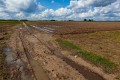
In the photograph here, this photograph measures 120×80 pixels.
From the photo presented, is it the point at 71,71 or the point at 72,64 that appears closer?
the point at 71,71

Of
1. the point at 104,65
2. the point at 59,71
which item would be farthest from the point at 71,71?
the point at 104,65

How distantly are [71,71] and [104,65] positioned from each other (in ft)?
6.58

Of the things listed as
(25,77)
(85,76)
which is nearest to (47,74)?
(25,77)

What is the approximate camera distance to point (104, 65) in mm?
9359

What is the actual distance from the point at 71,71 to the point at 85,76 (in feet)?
2.95

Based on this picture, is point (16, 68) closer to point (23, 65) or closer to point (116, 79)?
point (23, 65)

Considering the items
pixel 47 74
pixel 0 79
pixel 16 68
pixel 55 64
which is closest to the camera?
pixel 0 79

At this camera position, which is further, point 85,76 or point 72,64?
point 72,64

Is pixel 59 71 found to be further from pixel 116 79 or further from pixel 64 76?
pixel 116 79

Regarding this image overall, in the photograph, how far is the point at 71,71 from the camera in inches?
336

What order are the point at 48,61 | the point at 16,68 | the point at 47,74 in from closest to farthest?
the point at 47,74
the point at 16,68
the point at 48,61

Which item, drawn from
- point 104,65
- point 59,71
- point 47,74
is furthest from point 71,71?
point 104,65

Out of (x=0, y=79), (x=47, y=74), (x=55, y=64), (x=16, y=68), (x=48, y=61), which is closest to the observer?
(x=0, y=79)

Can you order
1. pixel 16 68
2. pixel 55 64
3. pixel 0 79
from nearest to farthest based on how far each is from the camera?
pixel 0 79, pixel 16 68, pixel 55 64
